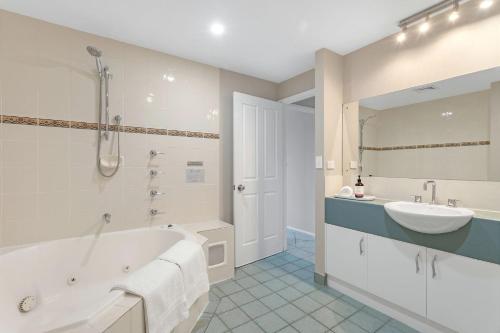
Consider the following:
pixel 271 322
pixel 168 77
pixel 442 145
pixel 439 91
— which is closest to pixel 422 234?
pixel 442 145

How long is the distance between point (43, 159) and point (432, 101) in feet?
10.7

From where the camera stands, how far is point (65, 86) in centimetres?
198

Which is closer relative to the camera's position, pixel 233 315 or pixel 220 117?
pixel 233 315

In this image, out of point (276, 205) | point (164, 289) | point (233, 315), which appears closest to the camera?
point (164, 289)

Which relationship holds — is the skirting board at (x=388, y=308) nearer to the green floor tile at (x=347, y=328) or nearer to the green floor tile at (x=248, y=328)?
the green floor tile at (x=347, y=328)

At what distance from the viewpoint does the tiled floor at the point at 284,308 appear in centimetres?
172

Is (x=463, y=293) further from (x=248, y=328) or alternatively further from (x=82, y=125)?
(x=82, y=125)

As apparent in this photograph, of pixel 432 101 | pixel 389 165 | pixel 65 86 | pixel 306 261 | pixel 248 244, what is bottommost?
pixel 306 261

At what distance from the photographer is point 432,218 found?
4.89 ft

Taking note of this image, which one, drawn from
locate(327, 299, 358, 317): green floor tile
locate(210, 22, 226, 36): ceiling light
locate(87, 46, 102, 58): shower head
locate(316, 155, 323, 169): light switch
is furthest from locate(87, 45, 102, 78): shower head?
locate(327, 299, 358, 317): green floor tile

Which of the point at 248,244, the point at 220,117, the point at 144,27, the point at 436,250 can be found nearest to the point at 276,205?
the point at 248,244

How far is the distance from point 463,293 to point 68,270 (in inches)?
112

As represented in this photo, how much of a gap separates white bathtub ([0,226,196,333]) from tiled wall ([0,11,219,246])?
0.57ft

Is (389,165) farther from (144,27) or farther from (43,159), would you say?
(43,159)
